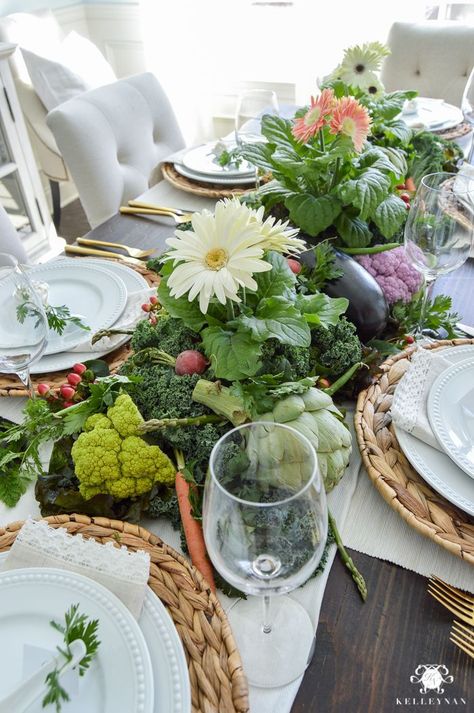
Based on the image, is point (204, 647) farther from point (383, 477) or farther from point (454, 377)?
point (454, 377)

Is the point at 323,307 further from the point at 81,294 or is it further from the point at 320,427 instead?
the point at 81,294

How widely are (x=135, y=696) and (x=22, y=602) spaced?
0.14 m

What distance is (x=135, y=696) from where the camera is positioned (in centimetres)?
43

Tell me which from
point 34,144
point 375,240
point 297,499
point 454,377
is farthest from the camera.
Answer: point 34,144

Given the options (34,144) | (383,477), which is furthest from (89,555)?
(34,144)

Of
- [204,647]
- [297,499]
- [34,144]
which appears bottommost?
[34,144]

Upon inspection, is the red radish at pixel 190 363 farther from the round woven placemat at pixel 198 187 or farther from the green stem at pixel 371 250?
the round woven placemat at pixel 198 187

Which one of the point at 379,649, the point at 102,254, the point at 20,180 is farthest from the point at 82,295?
the point at 20,180

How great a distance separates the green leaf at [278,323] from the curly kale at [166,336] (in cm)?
9

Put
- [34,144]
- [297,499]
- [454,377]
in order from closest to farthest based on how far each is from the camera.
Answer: [297,499] < [454,377] < [34,144]

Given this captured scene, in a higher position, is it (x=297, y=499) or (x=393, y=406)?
(x=297, y=499)

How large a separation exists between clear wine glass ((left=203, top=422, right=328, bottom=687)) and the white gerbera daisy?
206 millimetres

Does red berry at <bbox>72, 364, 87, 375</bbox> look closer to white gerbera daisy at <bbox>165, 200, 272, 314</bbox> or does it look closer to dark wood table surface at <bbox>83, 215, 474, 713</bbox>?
white gerbera daisy at <bbox>165, 200, 272, 314</bbox>

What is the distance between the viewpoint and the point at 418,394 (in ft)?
2.35
